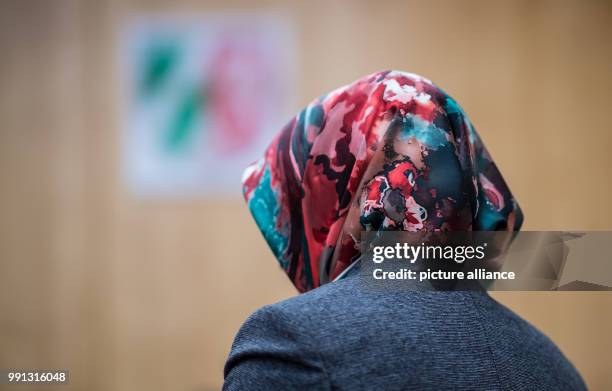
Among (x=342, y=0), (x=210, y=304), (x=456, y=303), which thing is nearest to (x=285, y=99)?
(x=342, y=0)

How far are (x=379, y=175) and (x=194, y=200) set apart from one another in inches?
70.2

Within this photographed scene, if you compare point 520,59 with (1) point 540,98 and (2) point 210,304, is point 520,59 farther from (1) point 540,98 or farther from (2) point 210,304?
(2) point 210,304

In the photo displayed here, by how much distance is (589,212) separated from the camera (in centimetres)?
231

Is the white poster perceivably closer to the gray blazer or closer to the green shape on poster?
the green shape on poster

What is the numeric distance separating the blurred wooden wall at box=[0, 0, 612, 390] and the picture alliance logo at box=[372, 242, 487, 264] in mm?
1686

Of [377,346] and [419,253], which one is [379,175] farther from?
[377,346]

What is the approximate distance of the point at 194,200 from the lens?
2.45m

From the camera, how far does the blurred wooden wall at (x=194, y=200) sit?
232cm

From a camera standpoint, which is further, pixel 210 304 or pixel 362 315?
pixel 210 304

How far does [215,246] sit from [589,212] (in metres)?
1.52

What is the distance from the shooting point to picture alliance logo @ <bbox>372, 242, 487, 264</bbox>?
701 millimetres

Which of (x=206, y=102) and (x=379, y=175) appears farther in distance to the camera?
(x=206, y=102)

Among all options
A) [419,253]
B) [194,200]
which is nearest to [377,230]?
[419,253]

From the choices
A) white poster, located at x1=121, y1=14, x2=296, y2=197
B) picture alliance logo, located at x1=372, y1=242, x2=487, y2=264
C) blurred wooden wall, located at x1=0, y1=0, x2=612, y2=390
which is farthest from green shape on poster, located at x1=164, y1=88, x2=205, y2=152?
picture alliance logo, located at x1=372, y1=242, x2=487, y2=264
